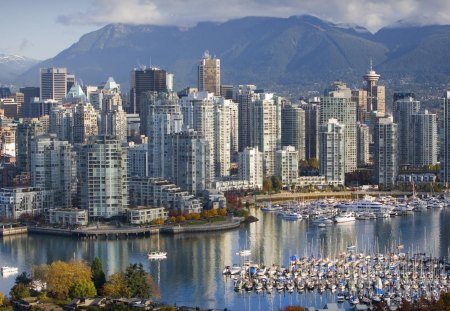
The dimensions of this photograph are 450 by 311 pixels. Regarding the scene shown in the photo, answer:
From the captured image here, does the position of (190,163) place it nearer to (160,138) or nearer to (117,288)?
(160,138)

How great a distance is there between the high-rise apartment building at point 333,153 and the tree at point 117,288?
14893mm

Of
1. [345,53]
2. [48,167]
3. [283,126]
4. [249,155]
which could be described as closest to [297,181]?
[249,155]

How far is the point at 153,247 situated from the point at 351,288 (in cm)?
477

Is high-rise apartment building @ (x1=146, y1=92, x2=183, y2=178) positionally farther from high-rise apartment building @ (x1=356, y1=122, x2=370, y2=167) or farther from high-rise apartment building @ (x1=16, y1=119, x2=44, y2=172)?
high-rise apartment building @ (x1=356, y1=122, x2=370, y2=167)

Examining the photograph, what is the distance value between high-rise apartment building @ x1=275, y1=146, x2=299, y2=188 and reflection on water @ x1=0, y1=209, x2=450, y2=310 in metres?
5.69

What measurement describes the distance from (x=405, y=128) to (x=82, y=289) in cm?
2129

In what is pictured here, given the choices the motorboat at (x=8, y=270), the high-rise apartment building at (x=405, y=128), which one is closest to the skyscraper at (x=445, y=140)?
the high-rise apartment building at (x=405, y=128)

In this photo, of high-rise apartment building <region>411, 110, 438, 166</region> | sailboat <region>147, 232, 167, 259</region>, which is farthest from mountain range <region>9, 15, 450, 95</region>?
sailboat <region>147, 232, 167, 259</region>

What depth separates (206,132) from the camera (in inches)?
1142

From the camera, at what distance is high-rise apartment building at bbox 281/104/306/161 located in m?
32.0

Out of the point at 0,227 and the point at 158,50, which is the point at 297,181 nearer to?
the point at 0,227

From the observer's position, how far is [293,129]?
1259 inches

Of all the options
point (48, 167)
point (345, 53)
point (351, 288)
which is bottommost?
point (351, 288)

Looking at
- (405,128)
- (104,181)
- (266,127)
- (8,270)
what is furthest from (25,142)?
(405,128)
